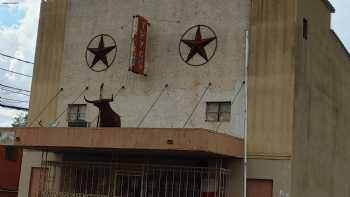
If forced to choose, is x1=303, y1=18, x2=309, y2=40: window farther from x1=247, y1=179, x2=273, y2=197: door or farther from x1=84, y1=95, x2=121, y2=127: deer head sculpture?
x1=84, y1=95, x2=121, y2=127: deer head sculpture

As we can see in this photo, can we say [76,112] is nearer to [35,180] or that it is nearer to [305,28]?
[35,180]

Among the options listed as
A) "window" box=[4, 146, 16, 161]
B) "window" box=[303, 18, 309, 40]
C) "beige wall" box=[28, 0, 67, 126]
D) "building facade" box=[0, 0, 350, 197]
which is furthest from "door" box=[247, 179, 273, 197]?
"window" box=[4, 146, 16, 161]

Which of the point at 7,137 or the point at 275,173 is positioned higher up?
the point at 7,137

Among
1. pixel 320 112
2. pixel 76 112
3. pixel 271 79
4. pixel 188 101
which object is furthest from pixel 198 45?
pixel 76 112

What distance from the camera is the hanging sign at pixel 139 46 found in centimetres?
2225

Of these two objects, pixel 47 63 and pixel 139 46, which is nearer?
pixel 139 46

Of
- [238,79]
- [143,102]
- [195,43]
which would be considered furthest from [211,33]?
[143,102]

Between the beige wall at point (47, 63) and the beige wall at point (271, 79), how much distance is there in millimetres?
8792

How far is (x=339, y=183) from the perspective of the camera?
81.3 feet

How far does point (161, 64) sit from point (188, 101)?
192 cm

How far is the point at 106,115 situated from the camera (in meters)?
21.5

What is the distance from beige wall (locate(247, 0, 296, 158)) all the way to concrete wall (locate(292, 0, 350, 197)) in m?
0.38

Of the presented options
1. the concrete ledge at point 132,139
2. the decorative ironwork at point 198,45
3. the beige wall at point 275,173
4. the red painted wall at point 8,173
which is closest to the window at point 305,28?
the decorative ironwork at point 198,45

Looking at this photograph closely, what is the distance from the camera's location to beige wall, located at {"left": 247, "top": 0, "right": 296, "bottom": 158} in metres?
20.2
